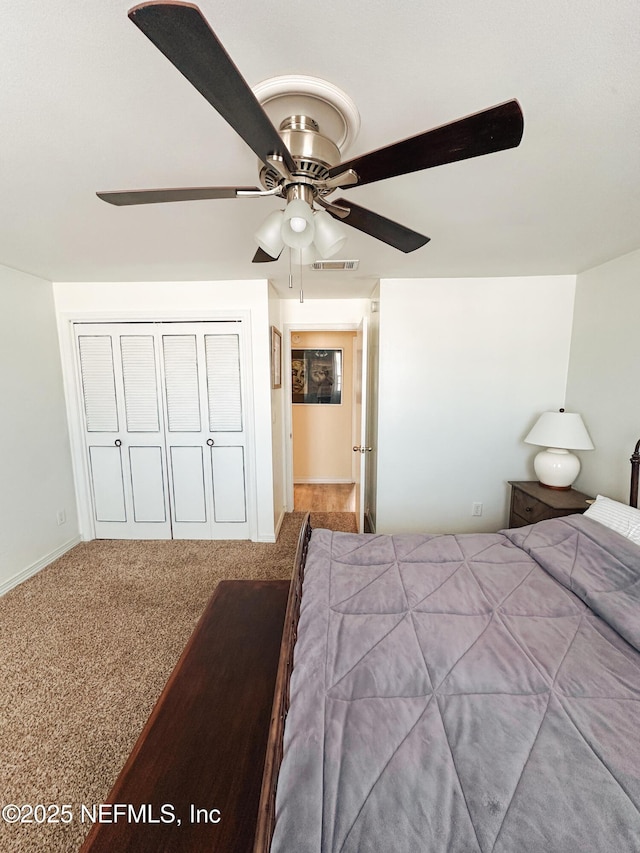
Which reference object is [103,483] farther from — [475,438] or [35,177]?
[475,438]

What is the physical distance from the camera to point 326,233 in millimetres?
1111

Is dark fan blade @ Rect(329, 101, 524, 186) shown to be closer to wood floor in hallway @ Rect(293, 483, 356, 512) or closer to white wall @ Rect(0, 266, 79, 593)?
white wall @ Rect(0, 266, 79, 593)

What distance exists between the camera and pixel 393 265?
2646 mm

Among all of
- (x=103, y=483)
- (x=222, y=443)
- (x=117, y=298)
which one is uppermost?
(x=117, y=298)

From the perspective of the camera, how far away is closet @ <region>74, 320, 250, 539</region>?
3.22 meters

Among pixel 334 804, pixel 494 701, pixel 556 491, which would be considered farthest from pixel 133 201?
pixel 556 491

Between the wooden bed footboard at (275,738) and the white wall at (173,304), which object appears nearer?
the wooden bed footboard at (275,738)

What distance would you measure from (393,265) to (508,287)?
1.10 m

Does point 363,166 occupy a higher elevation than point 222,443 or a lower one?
higher

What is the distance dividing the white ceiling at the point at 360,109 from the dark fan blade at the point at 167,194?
0.29 metres

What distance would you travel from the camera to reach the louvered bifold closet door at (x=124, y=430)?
324 centimetres

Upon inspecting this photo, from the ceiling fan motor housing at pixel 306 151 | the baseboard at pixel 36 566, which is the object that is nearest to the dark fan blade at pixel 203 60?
the ceiling fan motor housing at pixel 306 151

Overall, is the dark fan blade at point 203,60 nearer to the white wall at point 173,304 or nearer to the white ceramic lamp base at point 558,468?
the white wall at point 173,304

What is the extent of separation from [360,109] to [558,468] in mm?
2614
